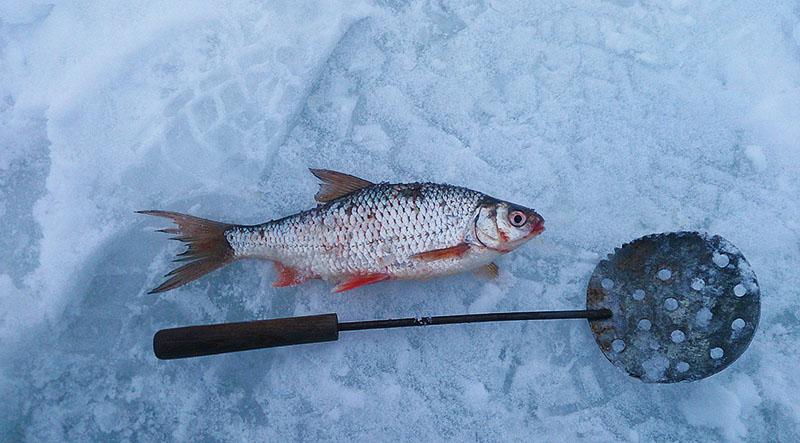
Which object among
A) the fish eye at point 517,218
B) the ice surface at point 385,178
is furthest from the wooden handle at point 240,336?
the fish eye at point 517,218

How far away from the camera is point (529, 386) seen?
2678 millimetres

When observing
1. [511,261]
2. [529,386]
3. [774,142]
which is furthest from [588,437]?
[774,142]

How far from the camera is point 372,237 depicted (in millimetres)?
2482

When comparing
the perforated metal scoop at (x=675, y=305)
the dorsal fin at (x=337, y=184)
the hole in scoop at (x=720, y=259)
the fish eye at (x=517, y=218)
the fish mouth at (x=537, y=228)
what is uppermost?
the dorsal fin at (x=337, y=184)

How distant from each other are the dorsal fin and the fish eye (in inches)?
25.1

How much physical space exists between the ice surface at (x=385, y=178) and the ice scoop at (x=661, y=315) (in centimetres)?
17

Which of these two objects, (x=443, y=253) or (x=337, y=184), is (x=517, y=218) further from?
(x=337, y=184)

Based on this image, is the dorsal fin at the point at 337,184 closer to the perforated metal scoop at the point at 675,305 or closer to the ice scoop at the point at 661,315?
the ice scoop at the point at 661,315

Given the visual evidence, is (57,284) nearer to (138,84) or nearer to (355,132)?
(138,84)

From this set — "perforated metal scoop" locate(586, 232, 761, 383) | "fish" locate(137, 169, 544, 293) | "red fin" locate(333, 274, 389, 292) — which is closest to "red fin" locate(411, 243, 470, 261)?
"fish" locate(137, 169, 544, 293)

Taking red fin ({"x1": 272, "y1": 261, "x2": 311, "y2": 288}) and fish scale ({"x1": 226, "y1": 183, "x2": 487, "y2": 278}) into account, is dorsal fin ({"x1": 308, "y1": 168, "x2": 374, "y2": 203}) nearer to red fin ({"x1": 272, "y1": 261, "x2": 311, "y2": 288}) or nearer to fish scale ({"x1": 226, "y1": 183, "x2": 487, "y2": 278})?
fish scale ({"x1": 226, "y1": 183, "x2": 487, "y2": 278})

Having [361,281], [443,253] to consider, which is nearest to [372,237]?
[361,281]

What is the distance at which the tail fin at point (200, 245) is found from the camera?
8.44ft

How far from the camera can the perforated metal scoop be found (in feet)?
8.10
